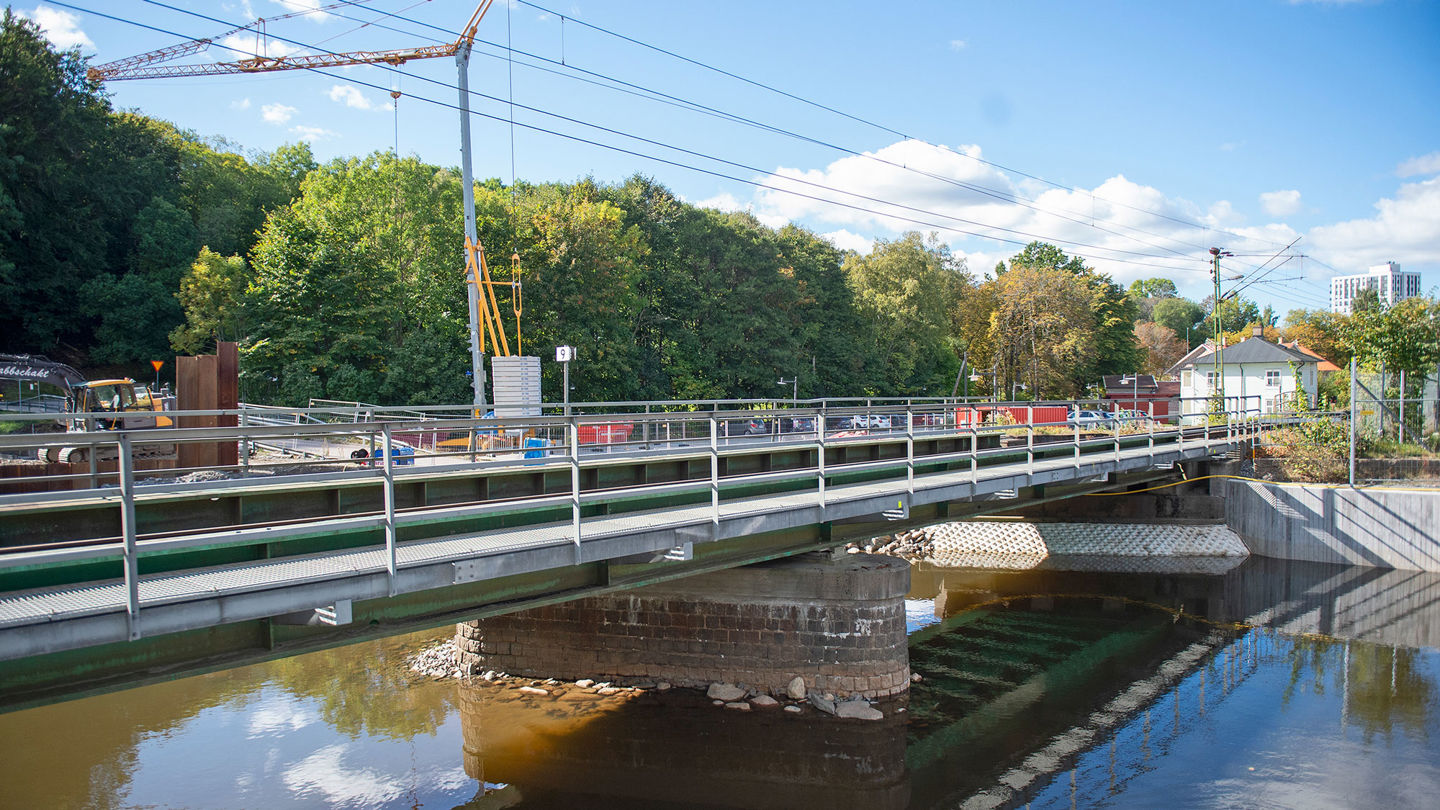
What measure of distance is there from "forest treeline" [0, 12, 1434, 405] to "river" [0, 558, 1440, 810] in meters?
19.1

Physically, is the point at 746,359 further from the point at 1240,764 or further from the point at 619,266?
the point at 1240,764

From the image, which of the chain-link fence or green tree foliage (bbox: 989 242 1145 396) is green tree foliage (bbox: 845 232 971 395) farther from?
the chain-link fence

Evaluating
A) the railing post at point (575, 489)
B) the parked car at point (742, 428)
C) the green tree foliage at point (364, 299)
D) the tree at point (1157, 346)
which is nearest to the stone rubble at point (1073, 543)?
the parked car at point (742, 428)

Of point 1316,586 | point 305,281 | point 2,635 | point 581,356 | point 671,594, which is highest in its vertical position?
point 305,281

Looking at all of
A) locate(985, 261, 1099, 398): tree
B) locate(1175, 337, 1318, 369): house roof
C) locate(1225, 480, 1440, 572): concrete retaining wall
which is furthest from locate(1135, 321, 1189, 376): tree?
locate(1225, 480, 1440, 572): concrete retaining wall

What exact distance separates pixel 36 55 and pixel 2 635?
51062 millimetres

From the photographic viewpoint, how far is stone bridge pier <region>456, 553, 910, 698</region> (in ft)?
43.4

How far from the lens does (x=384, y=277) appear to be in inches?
1465

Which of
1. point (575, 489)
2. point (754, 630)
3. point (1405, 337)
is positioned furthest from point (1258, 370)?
point (575, 489)

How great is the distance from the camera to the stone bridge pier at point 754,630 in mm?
13227

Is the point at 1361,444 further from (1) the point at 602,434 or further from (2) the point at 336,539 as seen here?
(2) the point at 336,539

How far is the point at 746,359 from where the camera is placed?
1971 inches

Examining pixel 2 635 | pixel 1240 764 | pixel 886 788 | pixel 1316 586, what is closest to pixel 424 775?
pixel 886 788

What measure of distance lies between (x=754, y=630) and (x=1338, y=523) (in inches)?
805
